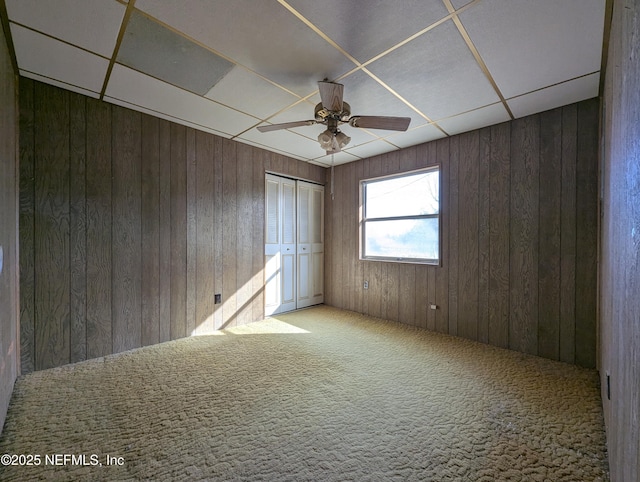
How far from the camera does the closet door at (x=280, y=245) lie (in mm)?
4266

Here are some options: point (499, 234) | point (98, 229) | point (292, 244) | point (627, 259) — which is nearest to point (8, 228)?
point (98, 229)

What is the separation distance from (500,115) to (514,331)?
7.63 feet

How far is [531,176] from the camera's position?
2898 mm

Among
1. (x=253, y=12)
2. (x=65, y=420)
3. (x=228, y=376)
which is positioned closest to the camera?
(x=253, y=12)

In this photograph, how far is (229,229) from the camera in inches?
148

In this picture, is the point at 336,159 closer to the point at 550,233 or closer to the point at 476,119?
the point at 476,119

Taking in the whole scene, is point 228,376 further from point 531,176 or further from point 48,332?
point 531,176

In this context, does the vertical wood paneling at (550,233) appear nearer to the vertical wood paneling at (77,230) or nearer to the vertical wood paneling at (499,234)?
the vertical wood paneling at (499,234)

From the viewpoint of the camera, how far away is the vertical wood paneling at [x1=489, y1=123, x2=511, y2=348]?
3.05 metres

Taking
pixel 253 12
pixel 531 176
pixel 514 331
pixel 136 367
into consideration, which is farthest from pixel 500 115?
pixel 136 367

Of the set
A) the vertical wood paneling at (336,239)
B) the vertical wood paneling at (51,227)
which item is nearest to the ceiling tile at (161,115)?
the vertical wood paneling at (51,227)

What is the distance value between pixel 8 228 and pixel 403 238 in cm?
399

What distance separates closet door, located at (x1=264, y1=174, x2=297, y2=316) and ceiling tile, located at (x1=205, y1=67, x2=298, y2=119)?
1.52 metres

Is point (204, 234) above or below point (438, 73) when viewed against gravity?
below
